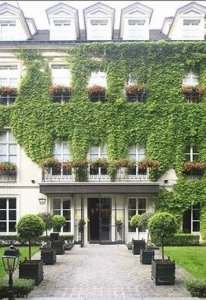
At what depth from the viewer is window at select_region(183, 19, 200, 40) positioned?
31612 millimetres

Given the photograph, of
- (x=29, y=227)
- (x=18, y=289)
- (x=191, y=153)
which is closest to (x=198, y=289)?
(x=18, y=289)

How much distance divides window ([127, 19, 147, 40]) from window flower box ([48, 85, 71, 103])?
5149 mm

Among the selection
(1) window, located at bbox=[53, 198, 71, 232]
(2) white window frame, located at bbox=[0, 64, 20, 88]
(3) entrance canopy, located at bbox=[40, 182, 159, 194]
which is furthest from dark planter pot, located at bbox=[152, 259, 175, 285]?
(2) white window frame, located at bbox=[0, 64, 20, 88]

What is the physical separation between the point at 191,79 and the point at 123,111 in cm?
457

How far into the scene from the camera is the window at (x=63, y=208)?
29973 millimetres

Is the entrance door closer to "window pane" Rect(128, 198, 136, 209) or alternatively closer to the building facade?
the building facade

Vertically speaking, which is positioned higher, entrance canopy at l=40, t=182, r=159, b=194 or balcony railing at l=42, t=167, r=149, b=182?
balcony railing at l=42, t=167, r=149, b=182

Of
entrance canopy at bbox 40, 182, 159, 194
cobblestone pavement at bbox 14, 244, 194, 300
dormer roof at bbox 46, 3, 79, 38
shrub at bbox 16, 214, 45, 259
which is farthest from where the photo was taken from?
dormer roof at bbox 46, 3, 79, 38

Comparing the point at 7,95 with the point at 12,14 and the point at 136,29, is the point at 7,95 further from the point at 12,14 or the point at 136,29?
the point at 136,29

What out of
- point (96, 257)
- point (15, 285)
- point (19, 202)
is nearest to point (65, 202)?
point (19, 202)

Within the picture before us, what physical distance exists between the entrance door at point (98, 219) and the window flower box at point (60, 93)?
20.4 feet

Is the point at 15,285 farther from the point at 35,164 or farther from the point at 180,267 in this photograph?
the point at 35,164

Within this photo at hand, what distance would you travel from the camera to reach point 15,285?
13688mm

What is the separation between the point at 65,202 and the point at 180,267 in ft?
40.2
